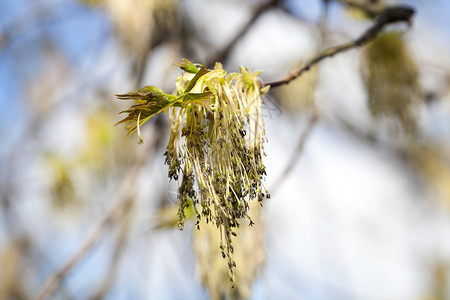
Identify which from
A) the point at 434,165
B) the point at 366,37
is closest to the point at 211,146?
the point at 366,37

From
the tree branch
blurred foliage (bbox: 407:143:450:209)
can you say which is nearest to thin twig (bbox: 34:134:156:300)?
the tree branch

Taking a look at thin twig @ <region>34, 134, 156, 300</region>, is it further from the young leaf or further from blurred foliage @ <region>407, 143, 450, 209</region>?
blurred foliage @ <region>407, 143, 450, 209</region>

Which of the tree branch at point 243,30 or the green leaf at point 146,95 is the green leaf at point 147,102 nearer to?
the green leaf at point 146,95

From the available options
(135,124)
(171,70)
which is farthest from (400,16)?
(171,70)

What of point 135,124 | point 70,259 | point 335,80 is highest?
point 335,80

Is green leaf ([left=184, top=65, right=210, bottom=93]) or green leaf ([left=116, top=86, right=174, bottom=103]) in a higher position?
green leaf ([left=184, top=65, right=210, bottom=93])

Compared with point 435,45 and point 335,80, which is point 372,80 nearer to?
point 335,80
